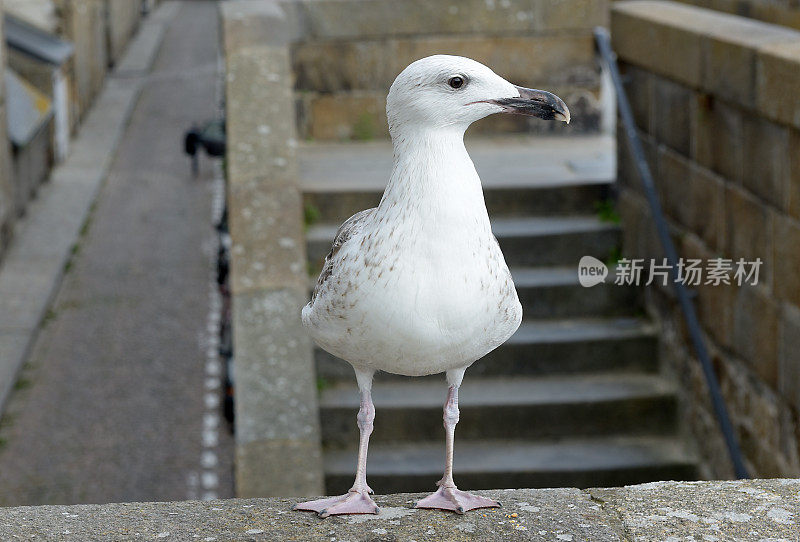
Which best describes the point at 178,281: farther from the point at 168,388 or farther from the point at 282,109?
the point at 282,109

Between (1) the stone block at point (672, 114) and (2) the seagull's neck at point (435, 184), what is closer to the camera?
(2) the seagull's neck at point (435, 184)

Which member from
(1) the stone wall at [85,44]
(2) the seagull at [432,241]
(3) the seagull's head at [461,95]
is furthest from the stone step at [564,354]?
(1) the stone wall at [85,44]

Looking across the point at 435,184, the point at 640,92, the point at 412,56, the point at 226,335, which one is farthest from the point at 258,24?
the point at 435,184

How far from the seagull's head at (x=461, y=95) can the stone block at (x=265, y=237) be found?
3.83 metres

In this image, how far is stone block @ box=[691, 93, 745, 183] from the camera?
6.34 m

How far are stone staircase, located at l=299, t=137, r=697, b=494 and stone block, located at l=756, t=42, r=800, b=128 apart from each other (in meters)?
2.20

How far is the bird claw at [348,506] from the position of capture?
3475 mm

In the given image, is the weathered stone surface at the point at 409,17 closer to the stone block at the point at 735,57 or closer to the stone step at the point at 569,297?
the stone step at the point at 569,297

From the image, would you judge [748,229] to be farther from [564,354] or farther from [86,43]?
[86,43]

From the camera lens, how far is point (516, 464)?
6863mm

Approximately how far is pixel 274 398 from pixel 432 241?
3570 mm

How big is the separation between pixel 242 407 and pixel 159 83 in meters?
20.8

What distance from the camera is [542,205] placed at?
8.47 metres

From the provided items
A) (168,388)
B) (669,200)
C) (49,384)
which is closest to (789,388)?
(669,200)
